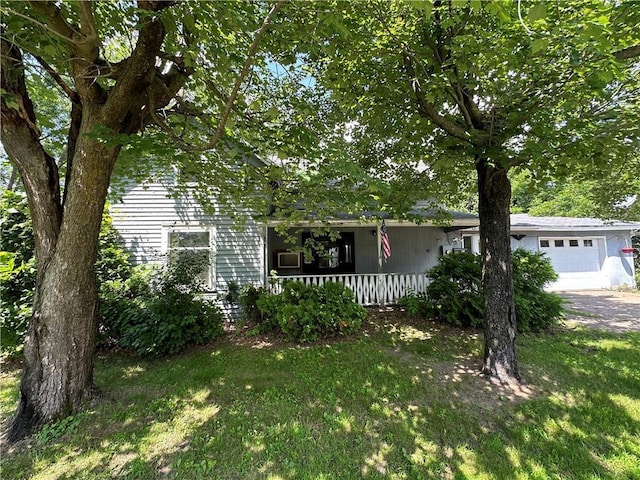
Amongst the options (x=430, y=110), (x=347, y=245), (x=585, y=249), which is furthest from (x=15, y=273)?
(x=585, y=249)

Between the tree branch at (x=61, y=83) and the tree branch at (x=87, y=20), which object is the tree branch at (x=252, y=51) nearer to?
the tree branch at (x=87, y=20)

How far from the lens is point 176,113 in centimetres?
397

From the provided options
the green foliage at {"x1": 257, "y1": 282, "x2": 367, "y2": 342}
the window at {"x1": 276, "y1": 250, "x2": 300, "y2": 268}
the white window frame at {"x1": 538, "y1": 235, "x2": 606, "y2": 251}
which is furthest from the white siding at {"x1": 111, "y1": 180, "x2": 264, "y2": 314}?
the white window frame at {"x1": 538, "y1": 235, "x2": 606, "y2": 251}

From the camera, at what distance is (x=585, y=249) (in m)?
Answer: 13.5

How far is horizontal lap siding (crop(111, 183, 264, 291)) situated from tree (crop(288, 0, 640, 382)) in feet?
15.9

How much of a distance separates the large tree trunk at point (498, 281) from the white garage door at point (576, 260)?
11.5m

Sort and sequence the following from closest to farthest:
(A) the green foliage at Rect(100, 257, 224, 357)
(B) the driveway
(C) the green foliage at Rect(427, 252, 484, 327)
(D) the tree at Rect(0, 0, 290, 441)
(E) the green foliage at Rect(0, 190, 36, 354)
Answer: (D) the tree at Rect(0, 0, 290, 441) < (E) the green foliage at Rect(0, 190, 36, 354) < (A) the green foliage at Rect(100, 257, 224, 357) < (C) the green foliage at Rect(427, 252, 484, 327) < (B) the driveway

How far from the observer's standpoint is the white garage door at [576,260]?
43.5ft

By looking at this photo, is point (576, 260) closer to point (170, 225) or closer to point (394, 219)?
point (394, 219)

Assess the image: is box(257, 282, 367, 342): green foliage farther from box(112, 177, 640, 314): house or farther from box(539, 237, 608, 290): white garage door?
box(539, 237, 608, 290): white garage door

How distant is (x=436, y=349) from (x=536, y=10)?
208 inches

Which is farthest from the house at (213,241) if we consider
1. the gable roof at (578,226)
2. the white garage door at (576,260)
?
the white garage door at (576,260)

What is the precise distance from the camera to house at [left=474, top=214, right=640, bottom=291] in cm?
1307

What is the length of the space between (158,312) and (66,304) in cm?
241
